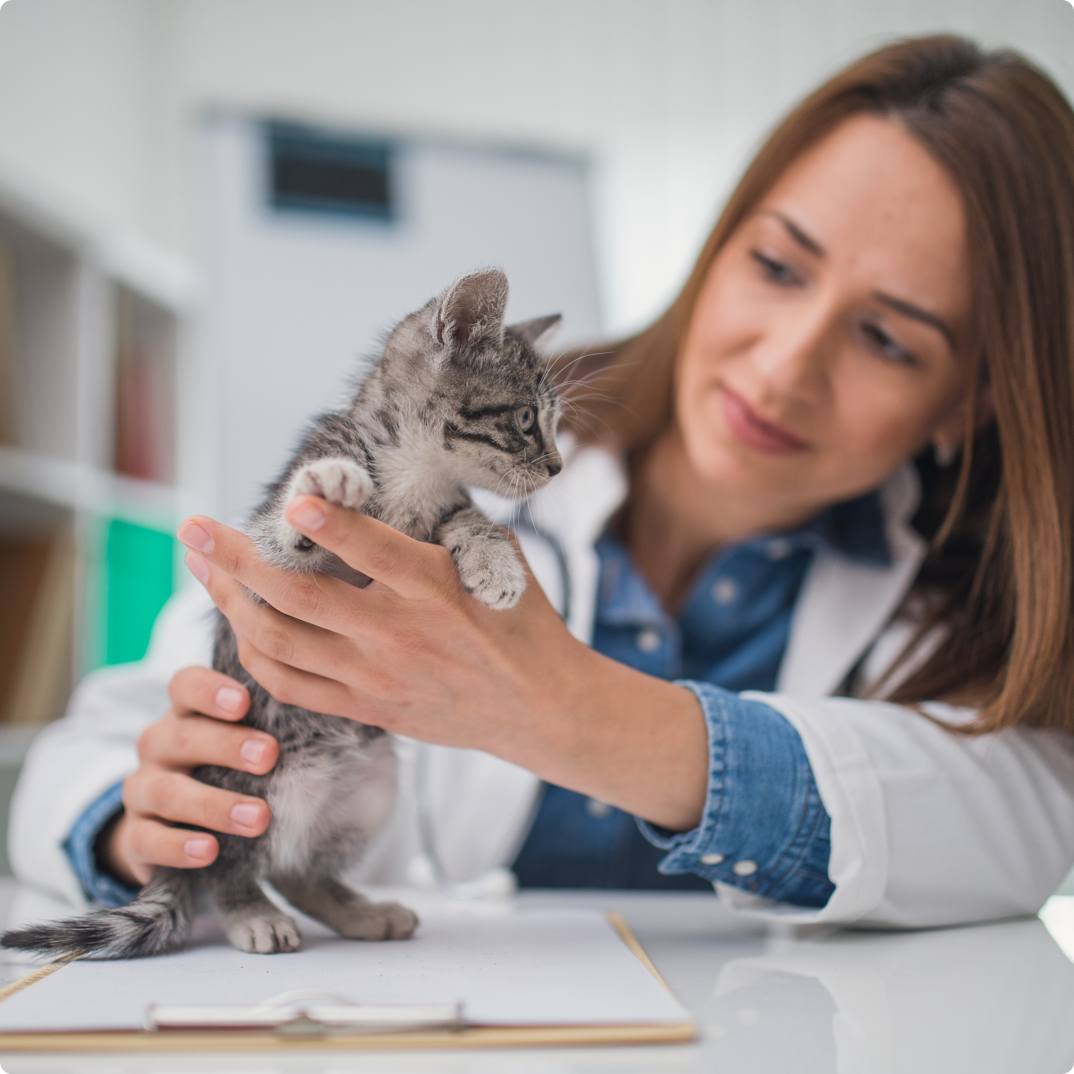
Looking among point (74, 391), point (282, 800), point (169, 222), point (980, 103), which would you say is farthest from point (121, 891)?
point (169, 222)

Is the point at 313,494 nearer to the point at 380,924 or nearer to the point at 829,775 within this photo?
the point at 380,924

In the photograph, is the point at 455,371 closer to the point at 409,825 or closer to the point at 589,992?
the point at 589,992

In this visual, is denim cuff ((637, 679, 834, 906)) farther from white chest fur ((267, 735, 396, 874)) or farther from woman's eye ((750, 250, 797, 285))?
woman's eye ((750, 250, 797, 285))

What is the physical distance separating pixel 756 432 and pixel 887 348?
0.63 ft

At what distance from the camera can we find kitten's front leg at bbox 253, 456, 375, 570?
75cm

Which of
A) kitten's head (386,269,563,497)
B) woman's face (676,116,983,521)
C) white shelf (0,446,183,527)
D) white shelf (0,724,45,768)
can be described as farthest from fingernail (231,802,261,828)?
white shelf (0,446,183,527)

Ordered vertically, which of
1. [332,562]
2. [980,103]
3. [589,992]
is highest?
[980,103]

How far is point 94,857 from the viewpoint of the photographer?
3.46 feet

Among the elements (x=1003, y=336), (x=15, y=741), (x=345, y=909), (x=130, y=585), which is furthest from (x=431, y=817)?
(x=130, y=585)

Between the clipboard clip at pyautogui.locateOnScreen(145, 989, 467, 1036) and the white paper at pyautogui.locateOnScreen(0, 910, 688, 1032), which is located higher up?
the clipboard clip at pyautogui.locateOnScreen(145, 989, 467, 1036)

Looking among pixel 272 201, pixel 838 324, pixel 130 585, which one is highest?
pixel 272 201

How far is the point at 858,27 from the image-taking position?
3479 mm

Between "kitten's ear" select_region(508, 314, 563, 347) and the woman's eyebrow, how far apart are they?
426 mm

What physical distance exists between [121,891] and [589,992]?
561 mm
